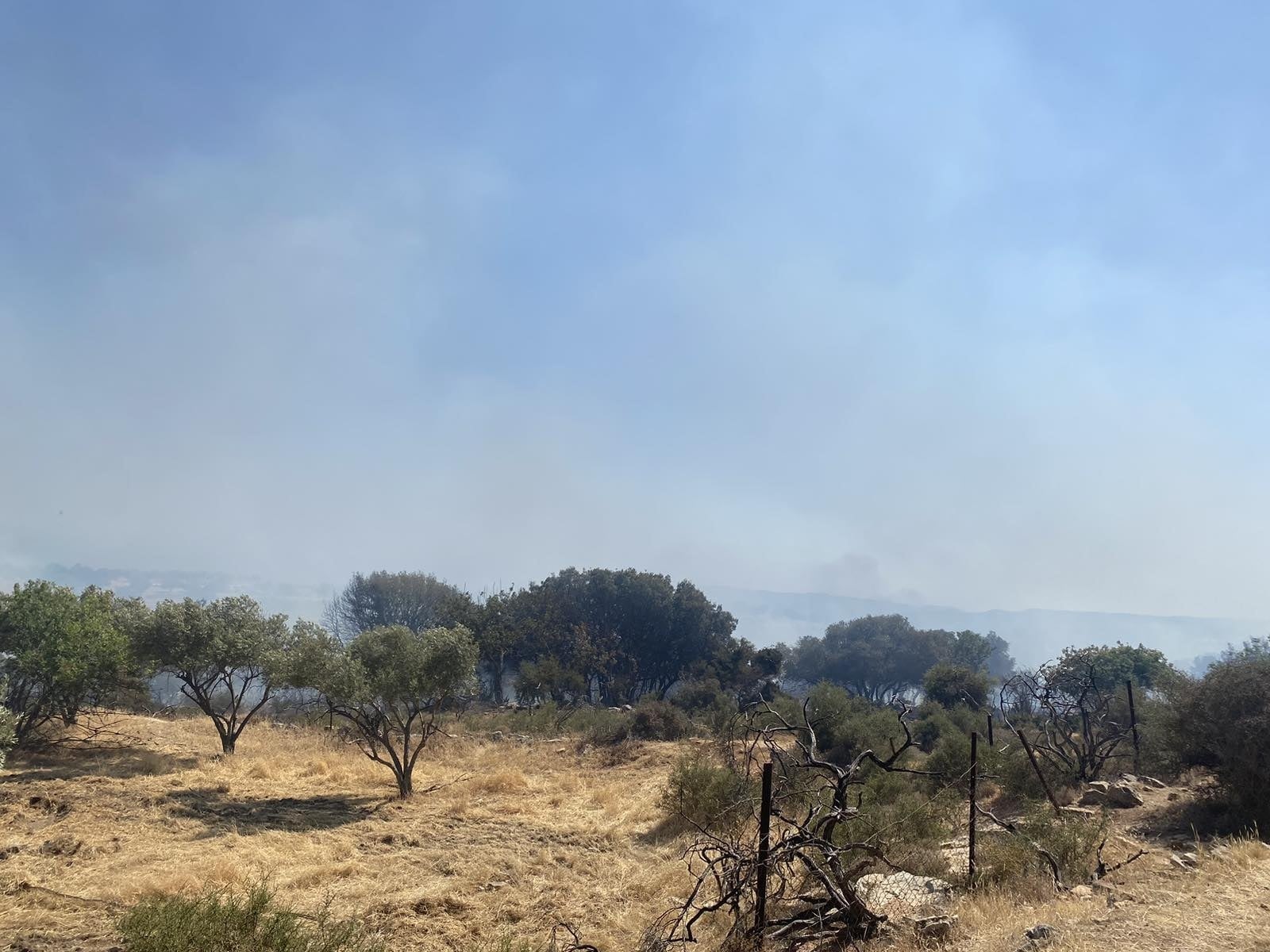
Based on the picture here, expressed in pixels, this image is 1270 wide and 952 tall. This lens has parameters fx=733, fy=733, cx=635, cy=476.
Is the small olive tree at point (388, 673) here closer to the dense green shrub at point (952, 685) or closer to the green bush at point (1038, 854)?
the green bush at point (1038, 854)

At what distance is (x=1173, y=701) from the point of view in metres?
17.1

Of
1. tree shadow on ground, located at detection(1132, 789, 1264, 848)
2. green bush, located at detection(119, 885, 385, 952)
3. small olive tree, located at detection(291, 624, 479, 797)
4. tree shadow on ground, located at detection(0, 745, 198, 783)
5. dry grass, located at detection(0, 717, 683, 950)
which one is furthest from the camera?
tree shadow on ground, located at detection(0, 745, 198, 783)

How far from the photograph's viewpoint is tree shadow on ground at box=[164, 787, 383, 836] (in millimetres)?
14758

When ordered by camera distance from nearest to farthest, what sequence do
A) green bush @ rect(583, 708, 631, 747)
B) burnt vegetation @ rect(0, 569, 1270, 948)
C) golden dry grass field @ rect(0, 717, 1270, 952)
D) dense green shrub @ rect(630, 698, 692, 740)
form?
golden dry grass field @ rect(0, 717, 1270, 952), burnt vegetation @ rect(0, 569, 1270, 948), green bush @ rect(583, 708, 631, 747), dense green shrub @ rect(630, 698, 692, 740)

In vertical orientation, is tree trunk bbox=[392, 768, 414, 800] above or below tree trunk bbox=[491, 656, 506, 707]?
above

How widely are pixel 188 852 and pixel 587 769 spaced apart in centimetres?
1484

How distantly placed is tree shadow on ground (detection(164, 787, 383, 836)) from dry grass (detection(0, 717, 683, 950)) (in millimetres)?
67

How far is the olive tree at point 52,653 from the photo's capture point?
21172 mm

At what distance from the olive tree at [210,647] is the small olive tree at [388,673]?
375 cm

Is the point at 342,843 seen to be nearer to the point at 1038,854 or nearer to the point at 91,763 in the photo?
the point at 1038,854

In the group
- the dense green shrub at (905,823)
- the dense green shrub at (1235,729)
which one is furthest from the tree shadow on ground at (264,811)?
the dense green shrub at (1235,729)

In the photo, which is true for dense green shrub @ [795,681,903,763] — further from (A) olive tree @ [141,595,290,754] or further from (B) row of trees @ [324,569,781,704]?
(B) row of trees @ [324,569,781,704]

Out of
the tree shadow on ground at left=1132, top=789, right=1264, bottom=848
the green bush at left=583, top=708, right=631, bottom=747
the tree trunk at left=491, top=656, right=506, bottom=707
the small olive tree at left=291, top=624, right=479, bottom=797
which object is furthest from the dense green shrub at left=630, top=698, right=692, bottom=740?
the tree trunk at left=491, top=656, right=506, bottom=707

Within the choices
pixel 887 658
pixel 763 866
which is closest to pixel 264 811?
pixel 763 866
